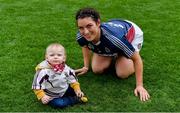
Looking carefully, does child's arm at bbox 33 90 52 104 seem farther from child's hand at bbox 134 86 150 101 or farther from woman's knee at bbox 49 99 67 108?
child's hand at bbox 134 86 150 101

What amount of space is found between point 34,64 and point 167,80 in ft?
4.15

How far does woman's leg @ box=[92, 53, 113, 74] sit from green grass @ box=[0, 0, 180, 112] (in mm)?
57

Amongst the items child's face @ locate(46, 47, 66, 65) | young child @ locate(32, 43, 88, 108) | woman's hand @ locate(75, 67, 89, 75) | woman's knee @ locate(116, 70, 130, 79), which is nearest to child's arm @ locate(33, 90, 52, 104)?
young child @ locate(32, 43, 88, 108)

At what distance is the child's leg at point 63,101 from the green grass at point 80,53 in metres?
0.05

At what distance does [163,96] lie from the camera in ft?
11.7

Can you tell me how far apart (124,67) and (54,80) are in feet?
2.56

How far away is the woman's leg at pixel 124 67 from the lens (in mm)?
3877

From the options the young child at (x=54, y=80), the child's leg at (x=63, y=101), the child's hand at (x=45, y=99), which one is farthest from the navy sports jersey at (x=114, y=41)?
the child's hand at (x=45, y=99)

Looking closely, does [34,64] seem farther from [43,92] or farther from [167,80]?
[167,80]

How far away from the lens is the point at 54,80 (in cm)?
337

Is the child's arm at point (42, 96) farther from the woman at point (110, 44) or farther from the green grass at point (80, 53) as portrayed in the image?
the woman at point (110, 44)

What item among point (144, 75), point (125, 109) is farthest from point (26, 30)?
point (125, 109)

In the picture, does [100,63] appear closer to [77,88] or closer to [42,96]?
[77,88]

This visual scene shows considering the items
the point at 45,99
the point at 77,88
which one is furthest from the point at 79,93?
the point at 45,99
